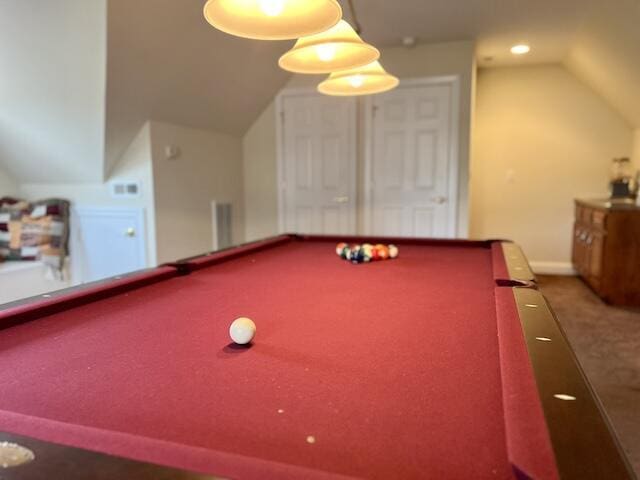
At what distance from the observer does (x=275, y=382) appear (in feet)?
2.68

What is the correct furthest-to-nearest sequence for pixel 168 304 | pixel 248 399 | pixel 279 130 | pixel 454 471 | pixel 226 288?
pixel 279 130, pixel 226 288, pixel 168 304, pixel 248 399, pixel 454 471

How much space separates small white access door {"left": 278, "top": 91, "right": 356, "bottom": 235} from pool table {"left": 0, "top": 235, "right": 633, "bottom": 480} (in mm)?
2902

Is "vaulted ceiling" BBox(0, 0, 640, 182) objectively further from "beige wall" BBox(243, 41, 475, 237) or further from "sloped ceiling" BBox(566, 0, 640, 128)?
"beige wall" BBox(243, 41, 475, 237)

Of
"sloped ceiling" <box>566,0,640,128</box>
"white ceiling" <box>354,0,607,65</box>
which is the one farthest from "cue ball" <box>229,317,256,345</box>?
"sloped ceiling" <box>566,0,640,128</box>

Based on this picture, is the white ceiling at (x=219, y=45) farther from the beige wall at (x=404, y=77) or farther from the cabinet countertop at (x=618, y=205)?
the cabinet countertop at (x=618, y=205)

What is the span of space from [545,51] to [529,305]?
3.91 metres

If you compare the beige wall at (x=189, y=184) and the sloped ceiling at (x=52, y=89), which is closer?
the sloped ceiling at (x=52, y=89)

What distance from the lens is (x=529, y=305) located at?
1202mm

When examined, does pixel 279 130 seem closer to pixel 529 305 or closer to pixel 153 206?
pixel 153 206

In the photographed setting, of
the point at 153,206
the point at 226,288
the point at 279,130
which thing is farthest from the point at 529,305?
the point at 279,130

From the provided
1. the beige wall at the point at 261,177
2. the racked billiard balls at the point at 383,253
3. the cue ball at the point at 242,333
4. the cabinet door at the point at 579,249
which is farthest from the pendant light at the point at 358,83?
the cabinet door at the point at 579,249

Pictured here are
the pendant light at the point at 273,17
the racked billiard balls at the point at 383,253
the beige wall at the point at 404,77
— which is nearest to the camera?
the pendant light at the point at 273,17

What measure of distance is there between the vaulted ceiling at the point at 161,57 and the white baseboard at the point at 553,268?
5.41 feet

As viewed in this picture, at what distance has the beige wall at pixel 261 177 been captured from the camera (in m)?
4.55
